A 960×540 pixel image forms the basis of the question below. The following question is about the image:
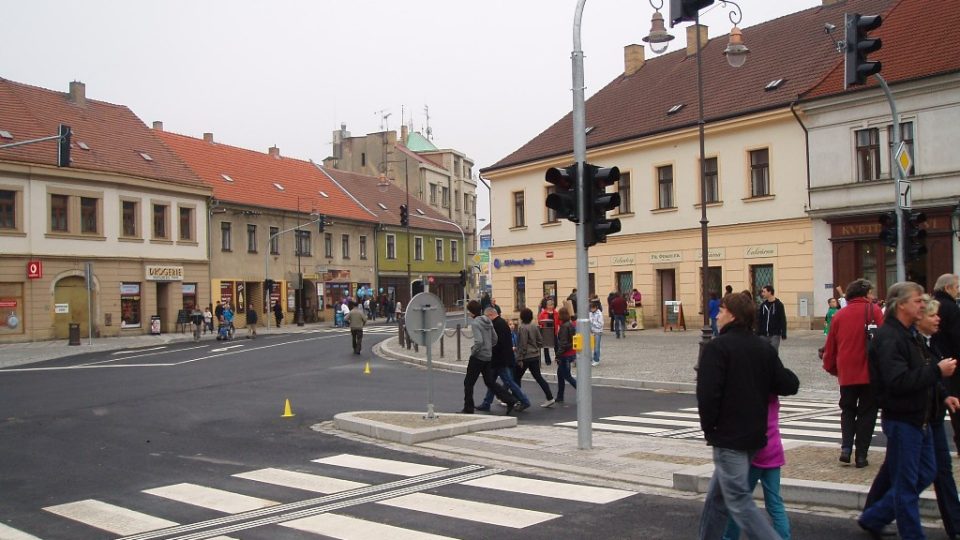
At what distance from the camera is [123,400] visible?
17328mm

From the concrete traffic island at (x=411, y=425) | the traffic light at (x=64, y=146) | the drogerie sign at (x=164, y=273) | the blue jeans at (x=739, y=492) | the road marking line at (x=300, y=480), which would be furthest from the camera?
the drogerie sign at (x=164, y=273)

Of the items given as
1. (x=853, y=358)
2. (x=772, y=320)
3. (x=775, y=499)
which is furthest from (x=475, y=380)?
(x=775, y=499)

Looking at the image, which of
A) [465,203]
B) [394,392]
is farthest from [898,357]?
[465,203]

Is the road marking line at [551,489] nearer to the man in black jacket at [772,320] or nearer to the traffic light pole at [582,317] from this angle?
the traffic light pole at [582,317]

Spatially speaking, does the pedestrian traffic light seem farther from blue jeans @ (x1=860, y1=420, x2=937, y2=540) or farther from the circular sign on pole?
blue jeans @ (x1=860, y1=420, x2=937, y2=540)

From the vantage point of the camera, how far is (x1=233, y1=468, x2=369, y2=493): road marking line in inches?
347

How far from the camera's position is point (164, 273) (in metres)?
45.8

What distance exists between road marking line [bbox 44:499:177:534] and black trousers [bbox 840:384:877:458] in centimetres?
600

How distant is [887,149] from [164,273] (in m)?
33.5

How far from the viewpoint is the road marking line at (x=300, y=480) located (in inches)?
347

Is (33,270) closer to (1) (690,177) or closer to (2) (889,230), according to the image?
(1) (690,177)

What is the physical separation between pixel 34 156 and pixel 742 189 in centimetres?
2945

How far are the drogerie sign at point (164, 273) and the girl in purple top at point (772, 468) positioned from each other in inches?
1695

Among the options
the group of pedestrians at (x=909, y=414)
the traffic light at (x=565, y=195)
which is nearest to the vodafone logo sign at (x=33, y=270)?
the traffic light at (x=565, y=195)
